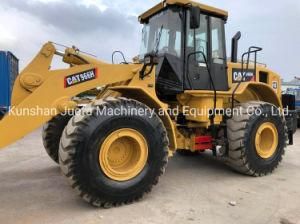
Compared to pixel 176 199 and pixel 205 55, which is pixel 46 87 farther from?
pixel 205 55

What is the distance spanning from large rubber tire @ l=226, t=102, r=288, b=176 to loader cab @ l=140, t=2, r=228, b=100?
67 centimetres

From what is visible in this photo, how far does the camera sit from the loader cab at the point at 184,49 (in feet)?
18.7

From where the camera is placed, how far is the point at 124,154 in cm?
470

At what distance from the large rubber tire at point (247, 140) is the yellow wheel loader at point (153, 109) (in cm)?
2

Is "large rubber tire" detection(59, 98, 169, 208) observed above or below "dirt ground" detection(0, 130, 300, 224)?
above

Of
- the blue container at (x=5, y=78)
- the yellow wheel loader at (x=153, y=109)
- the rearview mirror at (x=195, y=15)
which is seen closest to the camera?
the yellow wheel loader at (x=153, y=109)

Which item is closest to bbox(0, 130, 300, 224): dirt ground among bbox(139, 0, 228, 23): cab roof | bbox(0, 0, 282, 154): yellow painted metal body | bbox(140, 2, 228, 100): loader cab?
bbox(0, 0, 282, 154): yellow painted metal body

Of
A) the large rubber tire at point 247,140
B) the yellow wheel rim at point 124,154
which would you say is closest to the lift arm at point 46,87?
the yellow wheel rim at point 124,154

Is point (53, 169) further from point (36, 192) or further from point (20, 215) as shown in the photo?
point (20, 215)

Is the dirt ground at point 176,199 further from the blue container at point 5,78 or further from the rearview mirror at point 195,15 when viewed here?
the blue container at point 5,78

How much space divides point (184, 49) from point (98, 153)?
2.37m

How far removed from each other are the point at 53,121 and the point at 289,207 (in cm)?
378

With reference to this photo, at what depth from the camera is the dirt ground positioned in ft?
13.4

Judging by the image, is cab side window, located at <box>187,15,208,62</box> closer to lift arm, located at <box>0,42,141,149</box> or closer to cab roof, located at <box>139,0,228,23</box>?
cab roof, located at <box>139,0,228,23</box>
